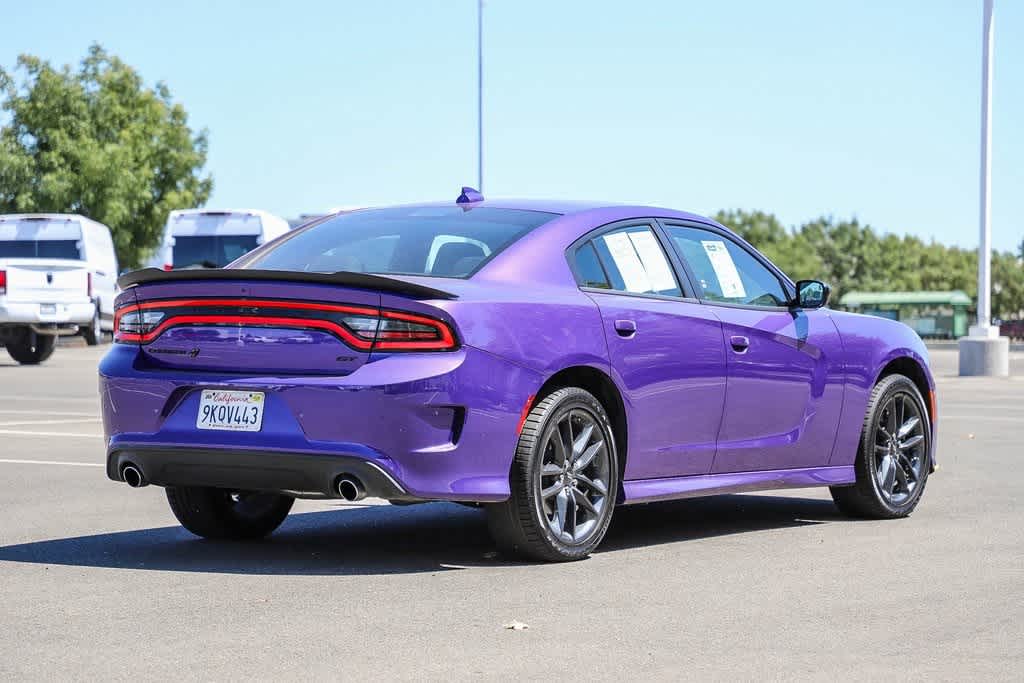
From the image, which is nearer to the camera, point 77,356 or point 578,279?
point 578,279

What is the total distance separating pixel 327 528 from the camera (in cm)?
880

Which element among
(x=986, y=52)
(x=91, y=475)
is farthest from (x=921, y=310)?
(x=91, y=475)

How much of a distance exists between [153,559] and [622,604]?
2.21m

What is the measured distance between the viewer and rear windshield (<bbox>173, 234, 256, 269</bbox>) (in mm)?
34156

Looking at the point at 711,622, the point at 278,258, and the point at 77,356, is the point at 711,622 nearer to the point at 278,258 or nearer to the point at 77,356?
the point at 278,258

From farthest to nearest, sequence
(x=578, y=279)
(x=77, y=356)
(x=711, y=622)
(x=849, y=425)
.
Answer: (x=77, y=356), (x=849, y=425), (x=578, y=279), (x=711, y=622)

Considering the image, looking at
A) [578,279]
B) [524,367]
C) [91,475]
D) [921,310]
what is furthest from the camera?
[921,310]

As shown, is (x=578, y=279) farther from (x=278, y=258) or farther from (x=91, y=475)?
(x=91, y=475)

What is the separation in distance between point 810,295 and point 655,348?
1.43m

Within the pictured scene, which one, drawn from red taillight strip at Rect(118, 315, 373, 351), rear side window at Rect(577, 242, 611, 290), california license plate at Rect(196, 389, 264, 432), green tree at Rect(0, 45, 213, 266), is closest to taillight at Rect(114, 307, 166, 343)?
red taillight strip at Rect(118, 315, 373, 351)

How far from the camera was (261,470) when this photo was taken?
22.9ft

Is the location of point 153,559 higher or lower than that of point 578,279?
lower

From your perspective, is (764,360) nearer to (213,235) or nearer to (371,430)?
(371,430)

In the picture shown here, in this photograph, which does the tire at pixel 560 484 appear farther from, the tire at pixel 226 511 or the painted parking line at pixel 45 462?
the painted parking line at pixel 45 462
